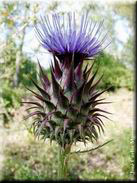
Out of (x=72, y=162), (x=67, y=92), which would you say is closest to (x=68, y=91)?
(x=67, y=92)

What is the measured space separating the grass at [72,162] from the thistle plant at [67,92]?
196cm

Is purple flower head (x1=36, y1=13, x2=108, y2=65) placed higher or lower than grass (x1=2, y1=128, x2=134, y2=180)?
higher

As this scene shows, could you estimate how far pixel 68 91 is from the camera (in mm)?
1387

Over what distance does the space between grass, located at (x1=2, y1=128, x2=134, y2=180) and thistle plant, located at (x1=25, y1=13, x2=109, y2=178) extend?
1.96 meters

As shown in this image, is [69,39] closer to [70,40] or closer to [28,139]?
[70,40]

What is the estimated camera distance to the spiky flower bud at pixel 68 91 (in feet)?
4.36

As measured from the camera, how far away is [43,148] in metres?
3.75

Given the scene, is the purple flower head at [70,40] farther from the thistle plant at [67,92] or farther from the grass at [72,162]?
the grass at [72,162]

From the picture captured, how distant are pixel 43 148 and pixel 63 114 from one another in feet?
8.04

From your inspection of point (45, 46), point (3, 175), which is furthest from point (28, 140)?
point (45, 46)

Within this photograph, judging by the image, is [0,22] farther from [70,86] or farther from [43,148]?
[70,86]

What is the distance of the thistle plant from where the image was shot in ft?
4.37

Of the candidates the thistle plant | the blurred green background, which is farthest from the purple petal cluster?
the blurred green background

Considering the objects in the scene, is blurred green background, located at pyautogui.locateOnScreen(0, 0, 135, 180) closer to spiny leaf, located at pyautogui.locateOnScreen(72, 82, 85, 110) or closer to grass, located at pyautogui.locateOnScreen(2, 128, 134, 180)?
grass, located at pyautogui.locateOnScreen(2, 128, 134, 180)
